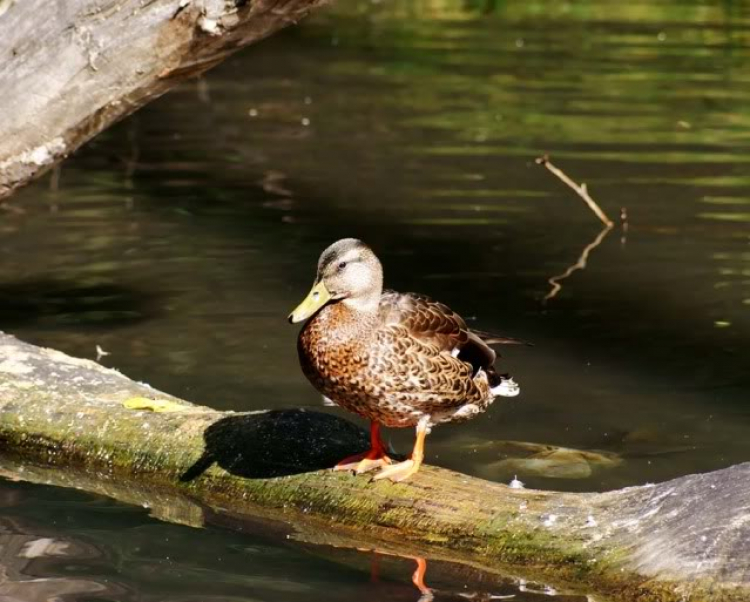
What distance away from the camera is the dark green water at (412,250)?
5875 millimetres

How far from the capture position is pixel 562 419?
7070mm

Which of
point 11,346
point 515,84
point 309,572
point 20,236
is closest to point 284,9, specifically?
point 11,346

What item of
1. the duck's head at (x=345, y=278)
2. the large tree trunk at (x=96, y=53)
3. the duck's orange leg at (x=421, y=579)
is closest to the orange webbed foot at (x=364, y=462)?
the duck's orange leg at (x=421, y=579)

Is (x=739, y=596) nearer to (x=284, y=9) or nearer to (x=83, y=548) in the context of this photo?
(x=83, y=548)

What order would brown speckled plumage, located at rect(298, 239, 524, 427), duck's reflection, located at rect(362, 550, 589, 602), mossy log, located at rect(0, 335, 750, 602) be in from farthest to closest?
brown speckled plumage, located at rect(298, 239, 524, 427) → duck's reflection, located at rect(362, 550, 589, 602) → mossy log, located at rect(0, 335, 750, 602)

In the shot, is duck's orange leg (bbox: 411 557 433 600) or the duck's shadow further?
the duck's shadow

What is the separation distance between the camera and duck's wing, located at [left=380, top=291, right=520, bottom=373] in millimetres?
5614

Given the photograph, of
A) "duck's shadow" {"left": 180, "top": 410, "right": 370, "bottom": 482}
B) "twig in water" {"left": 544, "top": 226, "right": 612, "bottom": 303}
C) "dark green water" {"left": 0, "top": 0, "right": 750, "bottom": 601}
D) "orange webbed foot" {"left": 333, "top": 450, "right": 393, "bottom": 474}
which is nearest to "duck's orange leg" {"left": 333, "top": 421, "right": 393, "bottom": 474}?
"orange webbed foot" {"left": 333, "top": 450, "right": 393, "bottom": 474}

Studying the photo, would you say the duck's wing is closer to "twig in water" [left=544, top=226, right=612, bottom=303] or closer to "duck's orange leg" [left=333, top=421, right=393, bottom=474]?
"duck's orange leg" [left=333, top=421, right=393, bottom=474]

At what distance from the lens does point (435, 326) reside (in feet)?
18.7

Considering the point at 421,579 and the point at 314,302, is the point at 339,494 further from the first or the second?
the point at 314,302

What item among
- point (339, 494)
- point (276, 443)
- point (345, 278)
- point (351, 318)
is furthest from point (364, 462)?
point (345, 278)

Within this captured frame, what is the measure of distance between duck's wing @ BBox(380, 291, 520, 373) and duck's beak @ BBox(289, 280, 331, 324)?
0.22m

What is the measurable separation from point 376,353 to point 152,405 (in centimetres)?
126
